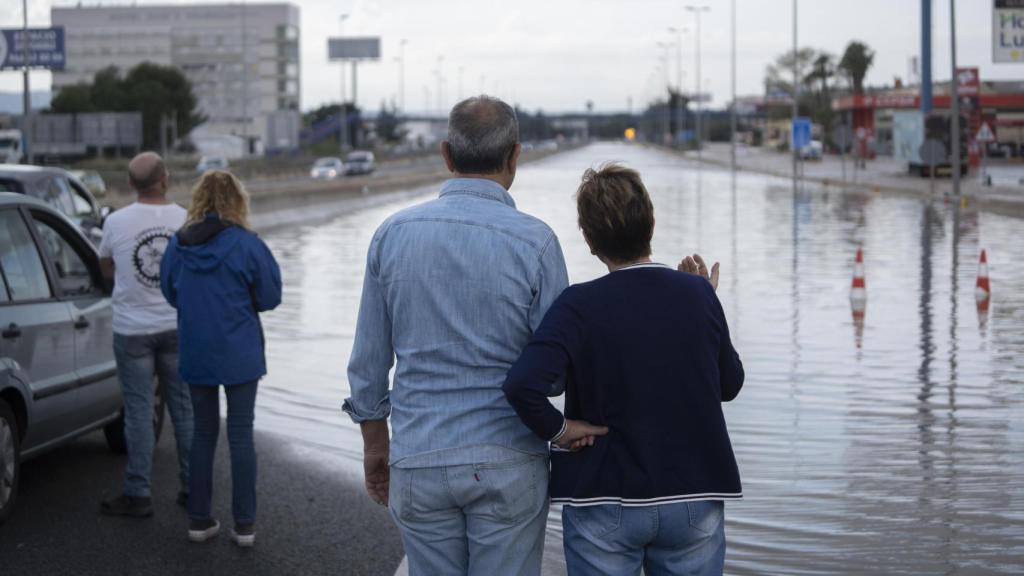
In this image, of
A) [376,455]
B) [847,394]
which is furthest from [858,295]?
[376,455]

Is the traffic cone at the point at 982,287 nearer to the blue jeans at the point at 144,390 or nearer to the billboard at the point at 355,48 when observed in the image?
the blue jeans at the point at 144,390

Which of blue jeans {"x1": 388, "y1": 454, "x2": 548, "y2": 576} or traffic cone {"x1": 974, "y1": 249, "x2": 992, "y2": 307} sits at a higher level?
blue jeans {"x1": 388, "y1": 454, "x2": 548, "y2": 576}

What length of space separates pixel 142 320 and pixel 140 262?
292 mm

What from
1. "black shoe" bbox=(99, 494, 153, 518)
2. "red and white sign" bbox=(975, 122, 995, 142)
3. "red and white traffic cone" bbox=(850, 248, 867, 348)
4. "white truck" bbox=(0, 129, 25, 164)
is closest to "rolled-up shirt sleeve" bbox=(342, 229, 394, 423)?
"black shoe" bbox=(99, 494, 153, 518)

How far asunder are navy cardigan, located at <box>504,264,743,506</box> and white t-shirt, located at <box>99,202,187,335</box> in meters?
3.78

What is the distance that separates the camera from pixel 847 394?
36.1 feet

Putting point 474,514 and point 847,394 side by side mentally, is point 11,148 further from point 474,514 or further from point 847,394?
point 474,514

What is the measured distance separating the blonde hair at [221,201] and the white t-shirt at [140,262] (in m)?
0.51

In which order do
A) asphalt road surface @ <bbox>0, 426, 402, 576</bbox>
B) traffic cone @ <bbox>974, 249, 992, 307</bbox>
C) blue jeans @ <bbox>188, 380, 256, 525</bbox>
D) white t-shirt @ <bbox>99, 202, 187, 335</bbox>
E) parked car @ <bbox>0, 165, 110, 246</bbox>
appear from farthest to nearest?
traffic cone @ <bbox>974, 249, 992, 307</bbox>, parked car @ <bbox>0, 165, 110, 246</bbox>, white t-shirt @ <bbox>99, 202, 187, 335</bbox>, blue jeans @ <bbox>188, 380, 256, 525</bbox>, asphalt road surface @ <bbox>0, 426, 402, 576</bbox>

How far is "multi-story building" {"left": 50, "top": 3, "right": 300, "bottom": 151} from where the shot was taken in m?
164

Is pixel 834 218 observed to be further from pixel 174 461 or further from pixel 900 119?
pixel 900 119

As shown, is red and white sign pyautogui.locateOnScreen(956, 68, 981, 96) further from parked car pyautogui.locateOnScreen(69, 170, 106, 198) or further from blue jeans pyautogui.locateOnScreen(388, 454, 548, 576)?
blue jeans pyautogui.locateOnScreen(388, 454, 548, 576)

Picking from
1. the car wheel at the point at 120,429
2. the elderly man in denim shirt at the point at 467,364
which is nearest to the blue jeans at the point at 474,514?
the elderly man in denim shirt at the point at 467,364

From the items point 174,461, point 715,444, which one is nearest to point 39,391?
point 174,461
